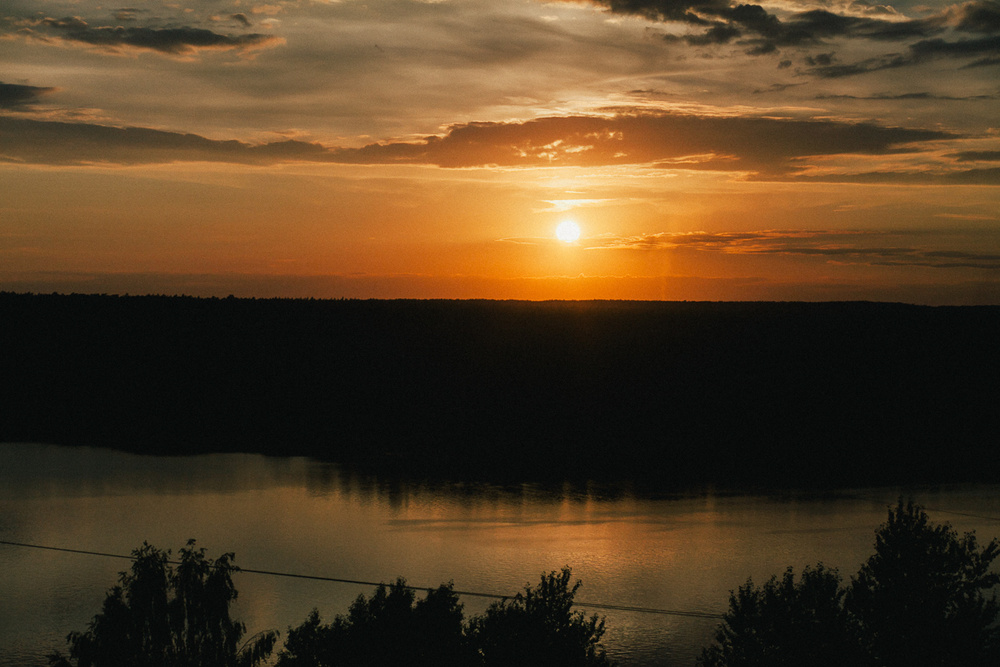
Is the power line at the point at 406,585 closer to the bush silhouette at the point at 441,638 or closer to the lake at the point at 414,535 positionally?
the lake at the point at 414,535

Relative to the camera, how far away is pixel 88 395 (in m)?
82.1

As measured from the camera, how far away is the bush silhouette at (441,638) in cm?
1273

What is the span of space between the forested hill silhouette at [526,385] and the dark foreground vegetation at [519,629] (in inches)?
1413

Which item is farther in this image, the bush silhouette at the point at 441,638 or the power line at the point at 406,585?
the power line at the point at 406,585

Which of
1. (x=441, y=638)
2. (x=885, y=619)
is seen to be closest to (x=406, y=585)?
(x=441, y=638)

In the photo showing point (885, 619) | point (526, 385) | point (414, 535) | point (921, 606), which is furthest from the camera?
point (526, 385)

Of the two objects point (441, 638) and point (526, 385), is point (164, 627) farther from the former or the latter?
point (526, 385)

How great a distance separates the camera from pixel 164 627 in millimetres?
14102

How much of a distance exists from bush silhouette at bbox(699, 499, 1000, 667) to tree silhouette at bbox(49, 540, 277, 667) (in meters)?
7.92

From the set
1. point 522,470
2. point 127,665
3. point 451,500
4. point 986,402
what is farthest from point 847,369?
point 127,665

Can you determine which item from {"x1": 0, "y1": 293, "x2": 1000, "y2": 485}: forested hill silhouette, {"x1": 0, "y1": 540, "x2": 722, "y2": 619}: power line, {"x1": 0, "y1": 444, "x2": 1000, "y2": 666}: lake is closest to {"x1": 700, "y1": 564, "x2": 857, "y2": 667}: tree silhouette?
{"x1": 0, "y1": 444, "x2": 1000, "y2": 666}: lake

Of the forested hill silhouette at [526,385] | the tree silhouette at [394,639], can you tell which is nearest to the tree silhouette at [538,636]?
the tree silhouette at [394,639]

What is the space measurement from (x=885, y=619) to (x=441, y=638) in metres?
7.73

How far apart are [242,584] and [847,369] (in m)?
79.8
